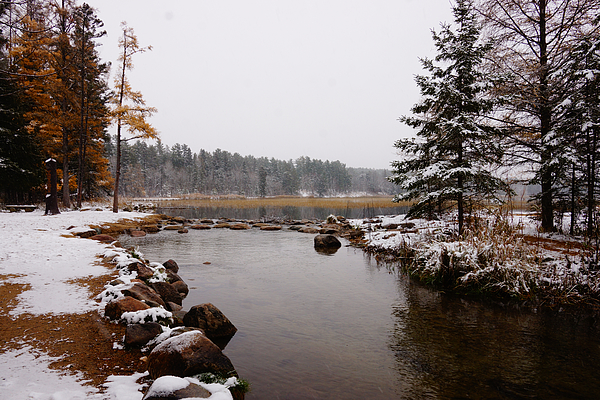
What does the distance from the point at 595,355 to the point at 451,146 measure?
8.38 m

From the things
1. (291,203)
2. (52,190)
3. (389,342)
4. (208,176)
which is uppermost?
(208,176)

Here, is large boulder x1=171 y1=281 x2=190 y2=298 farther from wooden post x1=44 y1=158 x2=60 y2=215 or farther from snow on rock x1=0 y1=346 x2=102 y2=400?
wooden post x1=44 y1=158 x2=60 y2=215

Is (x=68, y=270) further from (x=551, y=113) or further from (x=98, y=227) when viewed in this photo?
(x=551, y=113)

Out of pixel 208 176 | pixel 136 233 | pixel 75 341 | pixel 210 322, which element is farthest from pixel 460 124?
pixel 208 176

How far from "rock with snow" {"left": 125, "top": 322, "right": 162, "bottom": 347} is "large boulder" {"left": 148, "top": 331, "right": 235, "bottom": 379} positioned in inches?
27.6

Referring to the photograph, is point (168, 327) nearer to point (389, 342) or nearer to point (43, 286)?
point (43, 286)

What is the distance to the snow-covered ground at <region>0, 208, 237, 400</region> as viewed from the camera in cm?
343

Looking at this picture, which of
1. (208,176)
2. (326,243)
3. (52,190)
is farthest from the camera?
(208,176)

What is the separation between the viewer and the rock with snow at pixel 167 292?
7.73m

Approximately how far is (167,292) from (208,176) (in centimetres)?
9084

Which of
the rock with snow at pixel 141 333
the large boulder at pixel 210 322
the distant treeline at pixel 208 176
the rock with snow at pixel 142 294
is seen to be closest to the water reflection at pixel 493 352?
the large boulder at pixel 210 322

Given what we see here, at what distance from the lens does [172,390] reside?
3299mm

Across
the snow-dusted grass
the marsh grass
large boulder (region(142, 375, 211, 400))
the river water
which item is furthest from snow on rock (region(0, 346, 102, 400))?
the marsh grass

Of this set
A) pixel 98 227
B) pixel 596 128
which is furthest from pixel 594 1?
pixel 98 227
